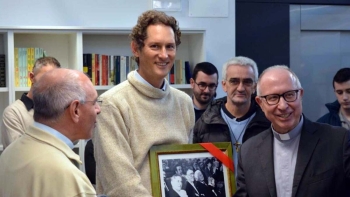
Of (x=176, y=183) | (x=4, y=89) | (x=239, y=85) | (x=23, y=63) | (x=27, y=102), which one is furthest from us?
(x=23, y=63)

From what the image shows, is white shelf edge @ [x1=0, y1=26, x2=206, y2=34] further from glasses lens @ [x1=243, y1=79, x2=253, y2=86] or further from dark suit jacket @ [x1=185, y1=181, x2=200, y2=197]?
dark suit jacket @ [x1=185, y1=181, x2=200, y2=197]

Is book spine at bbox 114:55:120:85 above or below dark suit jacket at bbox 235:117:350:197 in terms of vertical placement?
above

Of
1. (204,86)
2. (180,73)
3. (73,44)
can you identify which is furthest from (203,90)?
(73,44)

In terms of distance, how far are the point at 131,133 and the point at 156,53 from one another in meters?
0.38

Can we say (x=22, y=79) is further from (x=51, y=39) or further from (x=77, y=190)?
(x=77, y=190)

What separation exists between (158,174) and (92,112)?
607mm

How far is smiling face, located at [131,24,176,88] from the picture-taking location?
258 centimetres

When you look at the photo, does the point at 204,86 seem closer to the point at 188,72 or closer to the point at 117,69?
the point at 188,72

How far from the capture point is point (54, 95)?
2.05 meters

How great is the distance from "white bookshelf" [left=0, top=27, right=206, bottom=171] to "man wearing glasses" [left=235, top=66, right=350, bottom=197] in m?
2.67

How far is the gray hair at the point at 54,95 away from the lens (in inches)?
81.0

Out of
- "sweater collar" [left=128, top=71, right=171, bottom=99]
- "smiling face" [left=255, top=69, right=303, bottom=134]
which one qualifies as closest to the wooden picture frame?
"sweater collar" [left=128, top=71, right=171, bottom=99]

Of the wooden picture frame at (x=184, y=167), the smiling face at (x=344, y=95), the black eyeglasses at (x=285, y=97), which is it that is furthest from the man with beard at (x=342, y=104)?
the black eyeglasses at (x=285, y=97)

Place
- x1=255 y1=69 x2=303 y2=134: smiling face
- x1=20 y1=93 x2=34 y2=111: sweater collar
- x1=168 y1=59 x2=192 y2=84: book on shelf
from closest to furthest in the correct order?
x1=255 y1=69 x2=303 y2=134: smiling face, x1=20 y1=93 x2=34 y2=111: sweater collar, x1=168 y1=59 x2=192 y2=84: book on shelf
